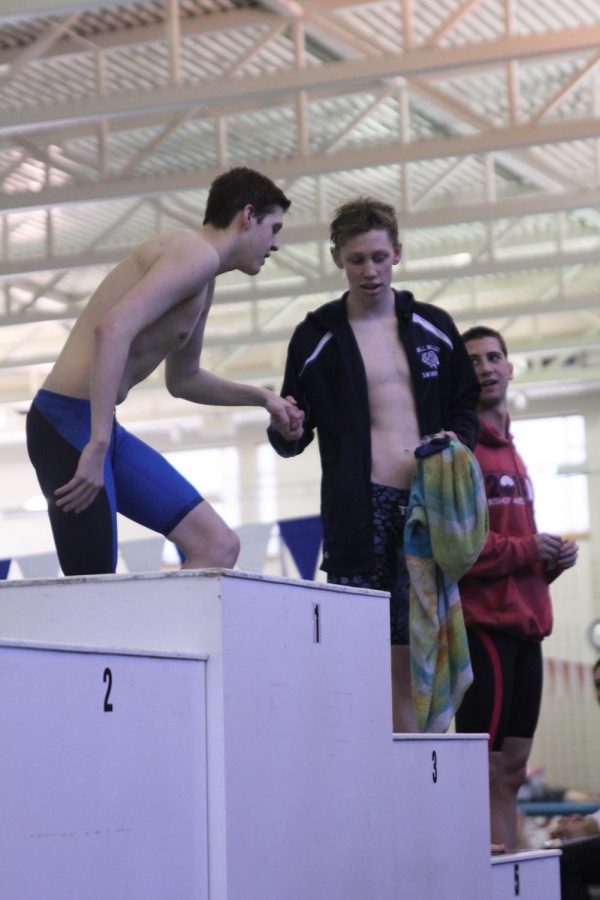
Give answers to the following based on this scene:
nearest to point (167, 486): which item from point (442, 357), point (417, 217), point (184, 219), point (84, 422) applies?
point (84, 422)

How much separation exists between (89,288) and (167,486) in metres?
12.7

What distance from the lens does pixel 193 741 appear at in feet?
7.54

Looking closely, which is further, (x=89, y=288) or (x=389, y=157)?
(x=89, y=288)

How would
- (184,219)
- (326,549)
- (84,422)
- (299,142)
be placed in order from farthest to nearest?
(184,219) < (299,142) < (326,549) < (84,422)

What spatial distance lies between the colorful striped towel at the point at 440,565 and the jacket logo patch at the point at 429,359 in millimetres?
257

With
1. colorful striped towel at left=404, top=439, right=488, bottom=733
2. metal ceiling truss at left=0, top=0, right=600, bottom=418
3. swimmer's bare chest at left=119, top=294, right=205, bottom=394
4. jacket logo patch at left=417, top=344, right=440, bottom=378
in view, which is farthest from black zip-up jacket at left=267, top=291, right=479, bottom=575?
metal ceiling truss at left=0, top=0, right=600, bottom=418

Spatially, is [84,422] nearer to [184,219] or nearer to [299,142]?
[299,142]

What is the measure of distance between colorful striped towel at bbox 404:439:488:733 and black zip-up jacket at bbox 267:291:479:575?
0.48 ft

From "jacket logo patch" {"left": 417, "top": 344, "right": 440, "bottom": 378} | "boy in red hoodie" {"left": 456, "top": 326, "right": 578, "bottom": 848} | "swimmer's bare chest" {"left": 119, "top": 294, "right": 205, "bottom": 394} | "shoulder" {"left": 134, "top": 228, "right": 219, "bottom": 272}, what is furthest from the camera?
"boy in red hoodie" {"left": 456, "top": 326, "right": 578, "bottom": 848}

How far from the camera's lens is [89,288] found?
15586mm

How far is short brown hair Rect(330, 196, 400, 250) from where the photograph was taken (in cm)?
351

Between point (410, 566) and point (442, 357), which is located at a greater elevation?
point (442, 357)

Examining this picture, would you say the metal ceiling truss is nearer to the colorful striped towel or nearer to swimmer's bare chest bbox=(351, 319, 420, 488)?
swimmer's bare chest bbox=(351, 319, 420, 488)

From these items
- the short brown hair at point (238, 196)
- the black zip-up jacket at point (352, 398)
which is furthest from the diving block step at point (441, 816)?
the short brown hair at point (238, 196)
